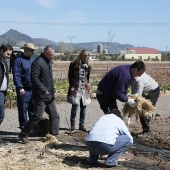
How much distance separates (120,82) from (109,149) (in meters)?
1.35

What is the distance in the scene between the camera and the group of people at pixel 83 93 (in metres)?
6.45

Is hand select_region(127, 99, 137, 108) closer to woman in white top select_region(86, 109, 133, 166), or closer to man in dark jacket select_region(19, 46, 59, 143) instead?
woman in white top select_region(86, 109, 133, 166)

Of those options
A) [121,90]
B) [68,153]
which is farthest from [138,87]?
[68,153]

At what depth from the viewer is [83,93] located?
920 centimetres

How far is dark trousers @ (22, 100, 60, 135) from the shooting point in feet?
25.7

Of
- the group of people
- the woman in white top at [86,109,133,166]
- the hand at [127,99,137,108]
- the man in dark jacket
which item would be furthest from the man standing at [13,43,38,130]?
the woman in white top at [86,109,133,166]

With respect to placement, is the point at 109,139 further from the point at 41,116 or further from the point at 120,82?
the point at 41,116

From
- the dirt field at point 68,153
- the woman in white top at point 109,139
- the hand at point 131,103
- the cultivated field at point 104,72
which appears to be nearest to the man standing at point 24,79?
the dirt field at point 68,153

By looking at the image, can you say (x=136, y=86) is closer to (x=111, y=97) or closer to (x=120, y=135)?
(x=111, y=97)

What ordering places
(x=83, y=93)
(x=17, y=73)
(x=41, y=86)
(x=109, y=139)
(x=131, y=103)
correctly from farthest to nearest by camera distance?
(x=83, y=93) < (x=17, y=73) < (x=41, y=86) < (x=131, y=103) < (x=109, y=139)

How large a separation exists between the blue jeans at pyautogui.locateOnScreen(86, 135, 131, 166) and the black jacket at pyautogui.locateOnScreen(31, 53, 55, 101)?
1.78 m

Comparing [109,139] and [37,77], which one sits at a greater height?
[37,77]

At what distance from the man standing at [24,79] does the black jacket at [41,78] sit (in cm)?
46

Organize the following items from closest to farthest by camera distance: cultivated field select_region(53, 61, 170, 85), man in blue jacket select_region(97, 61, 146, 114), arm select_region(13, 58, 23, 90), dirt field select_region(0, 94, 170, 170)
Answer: dirt field select_region(0, 94, 170, 170) < man in blue jacket select_region(97, 61, 146, 114) < arm select_region(13, 58, 23, 90) < cultivated field select_region(53, 61, 170, 85)
